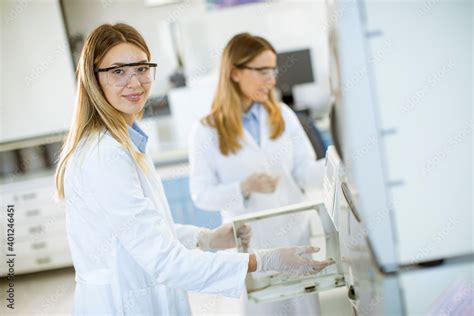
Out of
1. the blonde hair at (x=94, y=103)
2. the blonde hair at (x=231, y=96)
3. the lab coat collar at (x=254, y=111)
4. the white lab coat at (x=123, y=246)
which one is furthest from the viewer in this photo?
the lab coat collar at (x=254, y=111)

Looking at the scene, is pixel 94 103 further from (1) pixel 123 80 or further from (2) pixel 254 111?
(2) pixel 254 111

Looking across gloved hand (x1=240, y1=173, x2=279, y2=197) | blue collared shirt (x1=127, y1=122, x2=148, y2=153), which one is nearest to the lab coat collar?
gloved hand (x1=240, y1=173, x2=279, y2=197)

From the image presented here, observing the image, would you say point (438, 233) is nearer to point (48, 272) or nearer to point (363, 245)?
point (363, 245)

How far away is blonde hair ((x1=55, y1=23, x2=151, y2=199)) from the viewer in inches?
51.6

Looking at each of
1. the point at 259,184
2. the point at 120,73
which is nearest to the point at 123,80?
the point at 120,73

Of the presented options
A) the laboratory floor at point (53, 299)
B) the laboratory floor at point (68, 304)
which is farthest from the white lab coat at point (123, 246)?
the laboratory floor at point (53, 299)

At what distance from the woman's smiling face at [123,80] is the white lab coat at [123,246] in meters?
0.11

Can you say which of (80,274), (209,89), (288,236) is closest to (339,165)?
(288,236)

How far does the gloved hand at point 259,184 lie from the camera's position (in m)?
1.94

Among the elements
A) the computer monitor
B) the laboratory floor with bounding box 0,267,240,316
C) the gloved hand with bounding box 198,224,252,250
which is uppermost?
the computer monitor

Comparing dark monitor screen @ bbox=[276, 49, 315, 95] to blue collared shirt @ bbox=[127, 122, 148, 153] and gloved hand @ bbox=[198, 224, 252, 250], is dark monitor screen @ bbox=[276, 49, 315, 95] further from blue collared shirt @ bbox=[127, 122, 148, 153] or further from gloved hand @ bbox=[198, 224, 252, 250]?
blue collared shirt @ bbox=[127, 122, 148, 153]

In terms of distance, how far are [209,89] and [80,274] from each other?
3.09 metres

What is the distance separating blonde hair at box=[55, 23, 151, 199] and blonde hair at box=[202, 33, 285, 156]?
2.42ft

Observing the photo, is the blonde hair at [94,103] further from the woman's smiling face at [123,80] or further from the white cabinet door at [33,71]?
the white cabinet door at [33,71]
